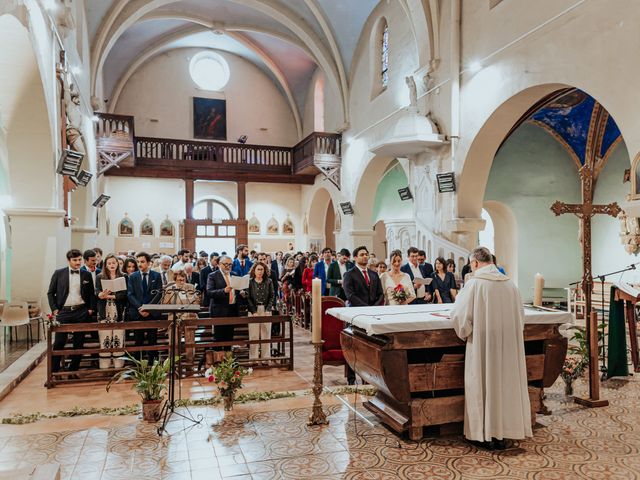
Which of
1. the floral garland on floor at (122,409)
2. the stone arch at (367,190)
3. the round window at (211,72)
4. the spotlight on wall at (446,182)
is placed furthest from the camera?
the round window at (211,72)

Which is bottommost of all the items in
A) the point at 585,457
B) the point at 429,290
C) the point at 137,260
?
the point at 585,457

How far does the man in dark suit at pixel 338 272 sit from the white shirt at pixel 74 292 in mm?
4252

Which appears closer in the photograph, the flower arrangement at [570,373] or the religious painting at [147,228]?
the flower arrangement at [570,373]

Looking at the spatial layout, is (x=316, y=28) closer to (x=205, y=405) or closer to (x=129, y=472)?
(x=205, y=405)

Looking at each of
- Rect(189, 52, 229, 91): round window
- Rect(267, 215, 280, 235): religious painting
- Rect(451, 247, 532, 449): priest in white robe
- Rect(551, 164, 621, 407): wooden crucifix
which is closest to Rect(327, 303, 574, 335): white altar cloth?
Rect(451, 247, 532, 449): priest in white robe

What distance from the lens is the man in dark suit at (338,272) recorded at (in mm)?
9133

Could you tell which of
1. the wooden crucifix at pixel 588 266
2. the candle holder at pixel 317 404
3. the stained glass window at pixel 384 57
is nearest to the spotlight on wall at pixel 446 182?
the stained glass window at pixel 384 57

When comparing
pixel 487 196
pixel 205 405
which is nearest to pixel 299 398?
pixel 205 405

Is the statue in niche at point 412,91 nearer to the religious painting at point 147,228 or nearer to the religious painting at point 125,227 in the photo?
the religious painting at point 147,228

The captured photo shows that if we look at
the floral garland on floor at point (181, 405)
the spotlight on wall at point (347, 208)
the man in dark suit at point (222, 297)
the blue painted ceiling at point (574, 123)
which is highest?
the blue painted ceiling at point (574, 123)

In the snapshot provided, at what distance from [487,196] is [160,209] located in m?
12.1

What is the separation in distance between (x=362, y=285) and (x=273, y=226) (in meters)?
14.6

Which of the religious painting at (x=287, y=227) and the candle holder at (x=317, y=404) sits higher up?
the religious painting at (x=287, y=227)

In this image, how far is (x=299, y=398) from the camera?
5270 millimetres
